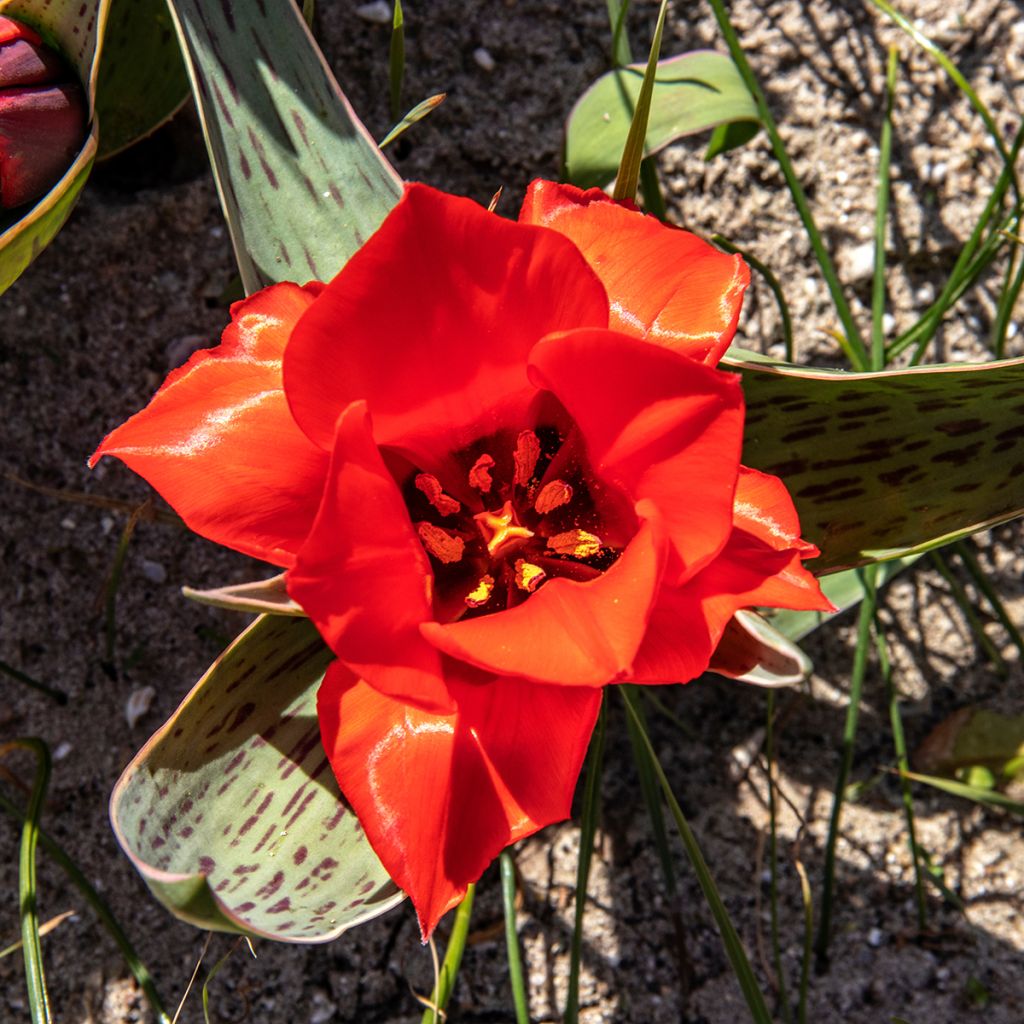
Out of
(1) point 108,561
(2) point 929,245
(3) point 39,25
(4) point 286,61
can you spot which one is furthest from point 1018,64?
(1) point 108,561

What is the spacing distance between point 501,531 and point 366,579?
202 millimetres

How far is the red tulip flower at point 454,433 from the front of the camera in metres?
0.61

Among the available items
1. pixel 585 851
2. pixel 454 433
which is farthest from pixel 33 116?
pixel 585 851

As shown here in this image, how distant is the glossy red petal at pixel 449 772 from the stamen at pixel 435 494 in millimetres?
190

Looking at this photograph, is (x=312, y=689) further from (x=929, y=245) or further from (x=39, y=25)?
(x=929, y=245)

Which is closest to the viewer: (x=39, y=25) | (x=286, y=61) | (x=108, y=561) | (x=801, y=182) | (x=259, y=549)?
(x=259, y=549)

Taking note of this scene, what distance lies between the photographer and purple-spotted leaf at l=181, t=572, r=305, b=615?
24.7 inches

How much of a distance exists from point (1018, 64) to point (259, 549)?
1.36 m

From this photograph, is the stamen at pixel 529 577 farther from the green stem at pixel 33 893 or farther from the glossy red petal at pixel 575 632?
the green stem at pixel 33 893

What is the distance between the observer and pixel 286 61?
799mm

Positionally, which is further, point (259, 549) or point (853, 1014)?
point (853, 1014)

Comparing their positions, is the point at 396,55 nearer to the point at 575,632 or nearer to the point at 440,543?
the point at 440,543

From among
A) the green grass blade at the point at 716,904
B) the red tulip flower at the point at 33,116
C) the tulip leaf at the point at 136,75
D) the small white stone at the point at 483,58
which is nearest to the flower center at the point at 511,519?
the green grass blade at the point at 716,904

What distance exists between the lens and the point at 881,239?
1319mm
